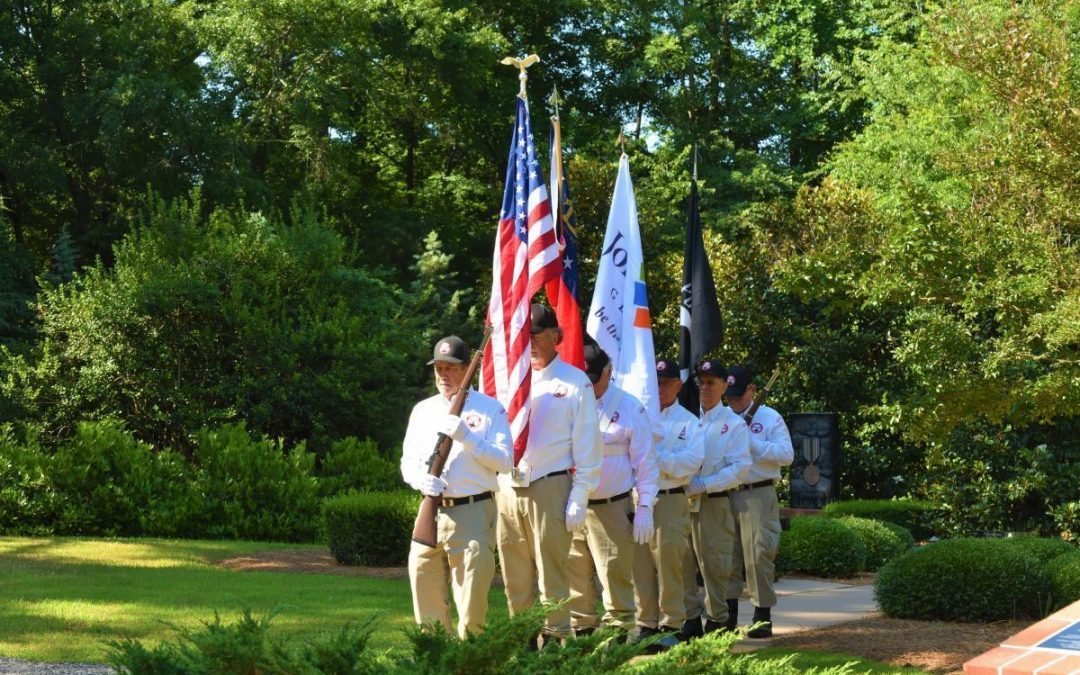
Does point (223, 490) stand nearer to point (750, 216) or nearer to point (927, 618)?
point (927, 618)

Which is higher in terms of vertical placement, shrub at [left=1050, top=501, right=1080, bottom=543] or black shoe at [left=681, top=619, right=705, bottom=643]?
shrub at [left=1050, top=501, right=1080, bottom=543]

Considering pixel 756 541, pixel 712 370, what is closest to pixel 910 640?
pixel 756 541

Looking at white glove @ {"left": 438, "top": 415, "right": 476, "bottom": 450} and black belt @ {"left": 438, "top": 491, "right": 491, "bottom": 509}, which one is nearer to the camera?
white glove @ {"left": 438, "top": 415, "right": 476, "bottom": 450}

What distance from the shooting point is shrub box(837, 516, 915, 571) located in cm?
1527

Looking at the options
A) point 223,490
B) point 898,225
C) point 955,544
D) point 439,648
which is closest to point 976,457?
point 898,225

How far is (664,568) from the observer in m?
9.48

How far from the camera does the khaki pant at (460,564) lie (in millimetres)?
7727

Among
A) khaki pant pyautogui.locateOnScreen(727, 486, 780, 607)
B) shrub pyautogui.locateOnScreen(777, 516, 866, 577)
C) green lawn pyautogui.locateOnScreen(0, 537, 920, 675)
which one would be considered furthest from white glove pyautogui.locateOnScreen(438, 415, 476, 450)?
shrub pyautogui.locateOnScreen(777, 516, 866, 577)

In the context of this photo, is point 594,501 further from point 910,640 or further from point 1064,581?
point 1064,581

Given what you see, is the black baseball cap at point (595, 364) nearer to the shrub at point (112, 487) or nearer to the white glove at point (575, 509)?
the white glove at point (575, 509)

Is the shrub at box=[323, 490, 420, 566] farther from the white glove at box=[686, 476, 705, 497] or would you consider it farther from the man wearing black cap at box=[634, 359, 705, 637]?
the man wearing black cap at box=[634, 359, 705, 637]

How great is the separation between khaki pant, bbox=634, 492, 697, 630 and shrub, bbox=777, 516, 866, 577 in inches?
212

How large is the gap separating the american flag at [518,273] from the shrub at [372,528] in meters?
5.22

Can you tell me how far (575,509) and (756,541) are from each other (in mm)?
3035
